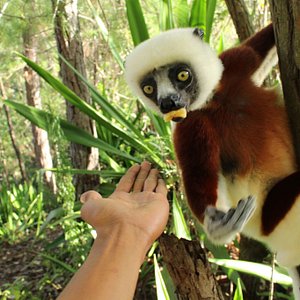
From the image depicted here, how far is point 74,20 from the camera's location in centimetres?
383

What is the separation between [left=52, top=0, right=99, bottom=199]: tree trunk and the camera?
3.77 m

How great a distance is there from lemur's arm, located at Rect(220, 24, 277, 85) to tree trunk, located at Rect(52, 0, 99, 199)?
80.3 inches

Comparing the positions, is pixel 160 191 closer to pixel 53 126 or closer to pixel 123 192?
pixel 123 192

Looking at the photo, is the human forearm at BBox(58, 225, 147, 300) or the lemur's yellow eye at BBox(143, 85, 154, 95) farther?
the lemur's yellow eye at BBox(143, 85, 154, 95)

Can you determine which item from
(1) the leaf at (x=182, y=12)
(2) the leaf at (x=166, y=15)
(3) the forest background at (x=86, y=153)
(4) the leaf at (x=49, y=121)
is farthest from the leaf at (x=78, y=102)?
(1) the leaf at (x=182, y=12)

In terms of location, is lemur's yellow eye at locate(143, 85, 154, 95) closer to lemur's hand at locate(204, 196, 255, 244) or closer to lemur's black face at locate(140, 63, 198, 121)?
lemur's black face at locate(140, 63, 198, 121)

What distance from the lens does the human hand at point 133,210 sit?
4.52 ft

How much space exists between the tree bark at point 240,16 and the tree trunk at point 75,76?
5.36 ft

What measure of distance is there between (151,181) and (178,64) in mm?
531

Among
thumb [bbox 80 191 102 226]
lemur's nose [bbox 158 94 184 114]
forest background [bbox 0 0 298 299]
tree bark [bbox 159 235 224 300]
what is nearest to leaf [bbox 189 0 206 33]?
forest background [bbox 0 0 298 299]

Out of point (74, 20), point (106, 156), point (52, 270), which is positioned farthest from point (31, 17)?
point (52, 270)

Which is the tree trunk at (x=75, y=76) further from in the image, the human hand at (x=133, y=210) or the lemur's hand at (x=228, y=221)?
the lemur's hand at (x=228, y=221)

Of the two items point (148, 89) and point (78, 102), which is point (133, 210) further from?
point (78, 102)

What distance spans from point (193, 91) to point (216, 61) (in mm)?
213
